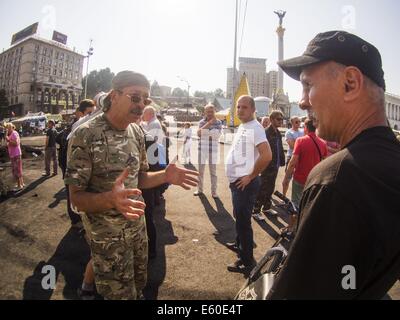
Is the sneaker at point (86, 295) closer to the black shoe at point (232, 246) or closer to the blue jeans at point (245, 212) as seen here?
the blue jeans at point (245, 212)

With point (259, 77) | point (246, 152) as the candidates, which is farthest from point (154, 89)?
point (246, 152)

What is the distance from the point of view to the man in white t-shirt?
382cm

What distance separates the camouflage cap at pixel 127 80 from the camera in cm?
240

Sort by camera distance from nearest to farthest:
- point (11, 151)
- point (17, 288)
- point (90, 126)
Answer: point (90, 126)
point (17, 288)
point (11, 151)

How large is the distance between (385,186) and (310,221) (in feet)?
0.88

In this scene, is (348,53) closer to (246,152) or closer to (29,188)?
(246,152)

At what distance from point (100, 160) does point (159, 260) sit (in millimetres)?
2651

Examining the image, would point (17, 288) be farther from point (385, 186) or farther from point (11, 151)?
point (11, 151)

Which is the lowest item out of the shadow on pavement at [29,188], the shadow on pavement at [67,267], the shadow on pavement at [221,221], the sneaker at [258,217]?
the shadow on pavement at [67,267]

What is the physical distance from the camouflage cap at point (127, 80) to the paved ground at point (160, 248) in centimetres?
256

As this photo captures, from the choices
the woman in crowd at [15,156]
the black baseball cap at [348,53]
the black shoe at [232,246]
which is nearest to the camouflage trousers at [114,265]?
the black baseball cap at [348,53]

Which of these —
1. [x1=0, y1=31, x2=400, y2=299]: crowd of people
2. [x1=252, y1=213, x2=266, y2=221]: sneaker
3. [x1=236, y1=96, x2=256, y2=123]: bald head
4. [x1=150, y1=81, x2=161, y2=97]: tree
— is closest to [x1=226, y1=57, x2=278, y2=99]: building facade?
[x1=150, y1=81, x2=161, y2=97]: tree
